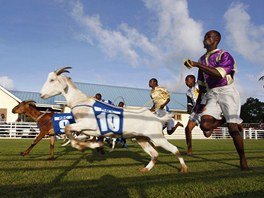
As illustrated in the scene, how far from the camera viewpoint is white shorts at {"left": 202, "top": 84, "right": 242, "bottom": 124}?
19.2 ft

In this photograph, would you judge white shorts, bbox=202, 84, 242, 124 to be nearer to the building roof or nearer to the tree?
the building roof

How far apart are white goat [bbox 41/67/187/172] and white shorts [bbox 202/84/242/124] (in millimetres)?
1046

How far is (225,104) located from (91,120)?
9.06ft

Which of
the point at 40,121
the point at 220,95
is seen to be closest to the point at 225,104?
the point at 220,95

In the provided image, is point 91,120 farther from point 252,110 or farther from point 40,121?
point 252,110

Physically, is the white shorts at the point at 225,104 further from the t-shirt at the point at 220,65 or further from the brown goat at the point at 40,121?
the brown goat at the point at 40,121

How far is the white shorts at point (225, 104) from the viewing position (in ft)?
19.2

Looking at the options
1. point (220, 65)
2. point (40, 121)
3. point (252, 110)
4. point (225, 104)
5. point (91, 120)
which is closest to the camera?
point (91, 120)

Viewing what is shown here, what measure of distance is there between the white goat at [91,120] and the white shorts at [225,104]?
1.05 metres

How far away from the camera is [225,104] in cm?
588

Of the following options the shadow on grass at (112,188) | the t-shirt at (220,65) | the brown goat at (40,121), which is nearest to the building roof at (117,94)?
the brown goat at (40,121)

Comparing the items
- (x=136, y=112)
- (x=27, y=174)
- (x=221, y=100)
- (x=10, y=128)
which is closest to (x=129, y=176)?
(x=136, y=112)

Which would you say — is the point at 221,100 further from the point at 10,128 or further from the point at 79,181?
the point at 10,128

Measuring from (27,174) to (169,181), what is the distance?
257 cm
